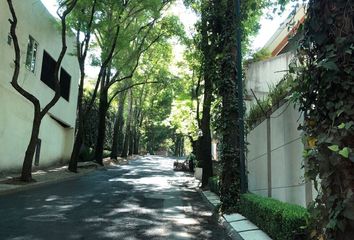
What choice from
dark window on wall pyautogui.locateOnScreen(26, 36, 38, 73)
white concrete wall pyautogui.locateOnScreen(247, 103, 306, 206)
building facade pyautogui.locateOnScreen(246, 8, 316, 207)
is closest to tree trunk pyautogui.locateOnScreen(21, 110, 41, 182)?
dark window on wall pyautogui.locateOnScreen(26, 36, 38, 73)

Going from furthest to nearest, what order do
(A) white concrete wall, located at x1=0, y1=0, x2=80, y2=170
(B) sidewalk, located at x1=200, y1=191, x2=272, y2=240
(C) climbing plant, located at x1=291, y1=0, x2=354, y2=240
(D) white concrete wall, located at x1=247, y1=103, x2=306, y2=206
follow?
(A) white concrete wall, located at x1=0, y1=0, x2=80, y2=170 < (D) white concrete wall, located at x1=247, y1=103, x2=306, y2=206 < (B) sidewalk, located at x1=200, y1=191, x2=272, y2=240 < (C) climbing plant, located at x1=291, y1=0, x2=354, y2=240

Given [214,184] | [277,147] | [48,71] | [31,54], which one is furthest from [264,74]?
[48,71]

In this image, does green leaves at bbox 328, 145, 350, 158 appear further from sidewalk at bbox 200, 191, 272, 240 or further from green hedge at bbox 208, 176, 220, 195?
green hedge at bbox 208, 176, 220, 195

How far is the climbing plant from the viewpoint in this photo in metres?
3.75

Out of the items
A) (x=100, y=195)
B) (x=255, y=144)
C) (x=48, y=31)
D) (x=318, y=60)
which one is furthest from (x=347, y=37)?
(x=48, y=31)

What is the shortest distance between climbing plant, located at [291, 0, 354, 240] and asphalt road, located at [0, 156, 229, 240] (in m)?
5.74

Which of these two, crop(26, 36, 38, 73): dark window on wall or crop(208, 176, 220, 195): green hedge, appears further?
crop(26, 36, 38, 73): dark window on wall

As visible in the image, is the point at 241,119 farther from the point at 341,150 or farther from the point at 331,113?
the point at 341,150

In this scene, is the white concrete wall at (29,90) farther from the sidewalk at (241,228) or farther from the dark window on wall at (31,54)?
the sidewalk at (241,228)

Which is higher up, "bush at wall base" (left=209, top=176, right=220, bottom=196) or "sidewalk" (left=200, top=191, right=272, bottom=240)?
"bush at wall base" (left=209, top=176, right=220, bottom=196)

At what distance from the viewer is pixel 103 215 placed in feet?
38.0

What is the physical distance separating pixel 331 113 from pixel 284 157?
7.02m

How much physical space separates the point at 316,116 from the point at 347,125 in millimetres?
525

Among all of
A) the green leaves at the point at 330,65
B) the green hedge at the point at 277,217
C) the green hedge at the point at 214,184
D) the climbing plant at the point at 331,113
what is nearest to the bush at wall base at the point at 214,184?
the green hedge at the point at 214,184
